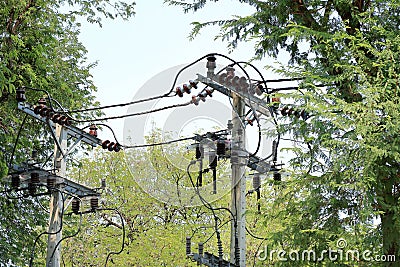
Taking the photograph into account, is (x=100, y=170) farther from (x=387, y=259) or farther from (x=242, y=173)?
(x=387, y=259)

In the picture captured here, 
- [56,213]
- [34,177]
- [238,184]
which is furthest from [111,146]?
[238,184]

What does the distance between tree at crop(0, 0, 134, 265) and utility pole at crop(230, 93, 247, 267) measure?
430cm

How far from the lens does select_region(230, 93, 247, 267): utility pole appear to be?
217 inches

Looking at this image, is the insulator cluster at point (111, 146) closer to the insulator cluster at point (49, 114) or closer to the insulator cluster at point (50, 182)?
the insulator cluster at point (49, 114)

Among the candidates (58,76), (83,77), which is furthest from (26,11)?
(83,77)

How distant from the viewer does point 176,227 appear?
14.5 m

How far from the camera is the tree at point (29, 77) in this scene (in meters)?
9.98

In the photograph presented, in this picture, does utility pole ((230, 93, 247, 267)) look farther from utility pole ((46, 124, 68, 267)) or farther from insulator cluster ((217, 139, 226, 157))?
utility pole ((46, 124, 68, 267))

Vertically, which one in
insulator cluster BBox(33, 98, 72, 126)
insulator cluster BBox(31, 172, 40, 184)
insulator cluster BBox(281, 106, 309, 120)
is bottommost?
insulator cluster BBox(31, 172, 40, 184)

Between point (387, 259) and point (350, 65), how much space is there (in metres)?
1.51

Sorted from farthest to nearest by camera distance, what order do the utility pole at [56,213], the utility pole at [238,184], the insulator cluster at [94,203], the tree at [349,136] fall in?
the insulator cluster at [94,203] → the utility pole at [56,213] → the utility pole at [238,184] → the tree at [349,136]

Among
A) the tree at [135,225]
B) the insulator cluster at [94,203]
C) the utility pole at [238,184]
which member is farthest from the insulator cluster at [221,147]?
the tree at [135,225]

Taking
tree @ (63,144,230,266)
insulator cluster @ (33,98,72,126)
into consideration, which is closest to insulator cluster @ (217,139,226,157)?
insulator cluster @ (33,98,72,126)

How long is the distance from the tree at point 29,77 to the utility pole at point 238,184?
4297 mm
